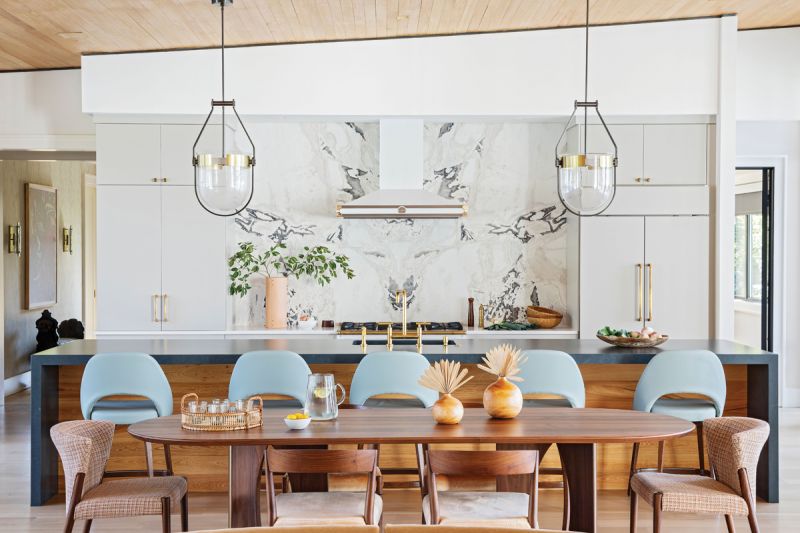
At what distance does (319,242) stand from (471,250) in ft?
4.13

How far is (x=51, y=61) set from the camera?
6.41 meters

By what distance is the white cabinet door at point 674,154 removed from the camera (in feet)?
20.7

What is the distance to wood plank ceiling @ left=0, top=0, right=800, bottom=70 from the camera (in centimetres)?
521

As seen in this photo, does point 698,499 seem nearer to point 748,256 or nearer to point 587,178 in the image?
point 587,178

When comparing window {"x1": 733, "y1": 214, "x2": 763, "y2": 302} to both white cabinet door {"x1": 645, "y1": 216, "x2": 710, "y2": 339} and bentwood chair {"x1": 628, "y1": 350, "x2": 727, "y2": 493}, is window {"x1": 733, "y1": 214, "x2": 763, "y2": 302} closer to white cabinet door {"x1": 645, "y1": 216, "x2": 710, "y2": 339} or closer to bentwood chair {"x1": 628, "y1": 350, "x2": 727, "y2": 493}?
white cabinet door {"x1": 645, "y1": 216, "x2": 710, "y2": 339}

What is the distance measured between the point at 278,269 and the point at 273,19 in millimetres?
2127

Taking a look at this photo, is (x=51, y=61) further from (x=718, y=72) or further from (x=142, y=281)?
(x=718, y=72)

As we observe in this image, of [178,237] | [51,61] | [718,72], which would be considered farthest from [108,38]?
[718,72]

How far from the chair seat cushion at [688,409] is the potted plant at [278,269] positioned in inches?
128

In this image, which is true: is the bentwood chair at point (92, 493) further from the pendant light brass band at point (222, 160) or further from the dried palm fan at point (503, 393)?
the pendant light brass band at point (222, 160)

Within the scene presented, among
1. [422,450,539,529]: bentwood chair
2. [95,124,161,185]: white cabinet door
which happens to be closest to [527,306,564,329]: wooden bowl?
[95,124,161,185]: white cabinet door

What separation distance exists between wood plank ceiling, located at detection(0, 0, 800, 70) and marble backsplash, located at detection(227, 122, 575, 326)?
3.27 feet

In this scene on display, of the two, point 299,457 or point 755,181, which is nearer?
point 299,457

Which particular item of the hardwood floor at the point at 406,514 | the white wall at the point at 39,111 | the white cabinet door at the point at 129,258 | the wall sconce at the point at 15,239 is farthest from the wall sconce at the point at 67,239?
the hardwood floor at the point at 406,514
